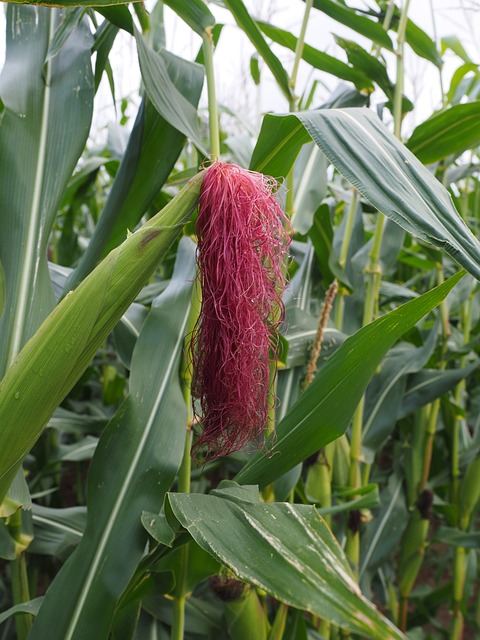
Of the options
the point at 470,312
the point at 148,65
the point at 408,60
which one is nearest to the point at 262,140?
the point at 148,65

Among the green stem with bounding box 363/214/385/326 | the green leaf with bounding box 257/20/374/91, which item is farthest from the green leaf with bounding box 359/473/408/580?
the green leaf with bounding box 257/20/374/91

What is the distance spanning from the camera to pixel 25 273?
0.70 m

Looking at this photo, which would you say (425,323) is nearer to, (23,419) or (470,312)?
(470,312)

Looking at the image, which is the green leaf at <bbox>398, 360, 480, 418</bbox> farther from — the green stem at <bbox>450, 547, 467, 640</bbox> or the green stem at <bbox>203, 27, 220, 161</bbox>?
the green stem at <bbox>203, 27, 220, 161</bbox>

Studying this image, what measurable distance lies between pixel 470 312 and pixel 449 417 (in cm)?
27

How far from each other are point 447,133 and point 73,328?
0.71 metres

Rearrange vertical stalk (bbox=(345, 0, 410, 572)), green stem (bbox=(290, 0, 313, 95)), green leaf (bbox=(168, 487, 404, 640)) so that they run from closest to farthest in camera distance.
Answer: green leaf (bbox=(168, 487, 404, 640)), green stem (bbox=(290, 0, 313, 95)), vertical stalk (bbox=(345, 0, 410, 572))

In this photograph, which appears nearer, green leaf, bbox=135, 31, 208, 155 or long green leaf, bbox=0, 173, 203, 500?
long green leaf, bbox=0, 173, 203, 500

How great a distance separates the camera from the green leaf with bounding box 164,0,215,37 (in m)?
0.69

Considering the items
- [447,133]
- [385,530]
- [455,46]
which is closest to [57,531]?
[385,530]

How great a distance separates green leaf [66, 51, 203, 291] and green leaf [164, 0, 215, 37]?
81 millimetres

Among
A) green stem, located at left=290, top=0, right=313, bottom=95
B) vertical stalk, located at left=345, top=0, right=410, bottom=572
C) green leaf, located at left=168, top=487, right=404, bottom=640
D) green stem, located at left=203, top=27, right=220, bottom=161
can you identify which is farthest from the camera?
vertical stalk, located at left=345, top=0, right=410, bottom=572

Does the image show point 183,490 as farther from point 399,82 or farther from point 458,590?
point 458,590

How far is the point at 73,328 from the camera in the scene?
451 millimetres
